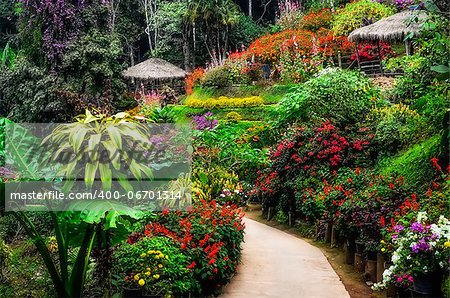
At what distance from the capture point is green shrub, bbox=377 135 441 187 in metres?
6.28

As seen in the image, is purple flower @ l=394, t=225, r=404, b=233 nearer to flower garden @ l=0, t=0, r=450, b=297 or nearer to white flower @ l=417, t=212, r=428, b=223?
flower garden @ l=0, t=0, r=450, b=297

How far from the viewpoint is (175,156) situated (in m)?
8.27

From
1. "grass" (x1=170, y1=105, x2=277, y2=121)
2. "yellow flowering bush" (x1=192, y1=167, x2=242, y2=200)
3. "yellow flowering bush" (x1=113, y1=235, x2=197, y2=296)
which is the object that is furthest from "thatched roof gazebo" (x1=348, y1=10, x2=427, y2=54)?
"yellow flowering bush" (x1=113, y1=235, x2=197, y2=296)

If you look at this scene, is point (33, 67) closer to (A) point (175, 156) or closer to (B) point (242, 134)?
(B) point (242, 134)

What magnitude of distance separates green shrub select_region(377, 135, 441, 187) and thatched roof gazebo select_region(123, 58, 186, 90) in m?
18.2

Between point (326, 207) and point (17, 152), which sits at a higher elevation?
point (17, 152)

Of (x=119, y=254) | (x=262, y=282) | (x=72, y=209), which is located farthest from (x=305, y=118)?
(x=72, y=209)

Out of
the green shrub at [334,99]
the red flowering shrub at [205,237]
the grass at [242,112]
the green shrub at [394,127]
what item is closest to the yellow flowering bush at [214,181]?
the green shrub at [334,99]

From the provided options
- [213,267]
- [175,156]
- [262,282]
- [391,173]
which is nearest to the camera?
[213,267]

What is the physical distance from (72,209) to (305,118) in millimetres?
7341

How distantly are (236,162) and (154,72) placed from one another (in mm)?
15022

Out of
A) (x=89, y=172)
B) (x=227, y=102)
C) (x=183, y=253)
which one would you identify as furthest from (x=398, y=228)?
(x=227, y=102)

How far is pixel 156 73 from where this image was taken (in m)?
24.7

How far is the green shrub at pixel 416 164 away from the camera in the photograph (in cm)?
628
